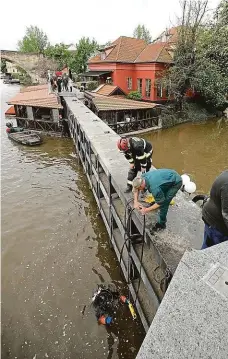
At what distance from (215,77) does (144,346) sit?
27.4 meters

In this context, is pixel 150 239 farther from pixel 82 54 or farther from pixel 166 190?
pixel 82 54

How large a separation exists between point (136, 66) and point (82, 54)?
2158cm

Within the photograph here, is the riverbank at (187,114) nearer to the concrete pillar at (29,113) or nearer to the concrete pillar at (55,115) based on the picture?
the concrete pillar at (55,115)

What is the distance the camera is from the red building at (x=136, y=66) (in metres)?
25.9

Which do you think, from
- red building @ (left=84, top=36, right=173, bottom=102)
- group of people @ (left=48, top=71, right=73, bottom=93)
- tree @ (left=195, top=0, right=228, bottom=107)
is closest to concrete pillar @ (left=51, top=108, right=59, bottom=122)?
group of people @ (left=48, top=71, right=73, bottom=93)

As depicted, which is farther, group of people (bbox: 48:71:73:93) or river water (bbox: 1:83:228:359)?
group of people (bbox: 48:71:73:93)

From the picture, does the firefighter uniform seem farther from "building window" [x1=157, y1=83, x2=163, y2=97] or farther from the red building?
the red building

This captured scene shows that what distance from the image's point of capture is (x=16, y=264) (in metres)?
8.58

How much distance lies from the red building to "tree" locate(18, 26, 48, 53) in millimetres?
52947

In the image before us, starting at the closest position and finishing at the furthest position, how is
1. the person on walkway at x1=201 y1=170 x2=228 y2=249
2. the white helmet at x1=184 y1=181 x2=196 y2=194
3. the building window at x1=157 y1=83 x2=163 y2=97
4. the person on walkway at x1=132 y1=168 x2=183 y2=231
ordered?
1. the person on walkway at x1=201 y1=170 x2=228 y2=249
2. the person on walkway at x1=132 y1=168 x2=183 y2=231
3. the white helmet at x1=184 y1=181 x2=196 y2=194
4. the building window at x1=157 y1=83 x2=163 y2=97

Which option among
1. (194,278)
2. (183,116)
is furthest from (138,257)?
(183,116)

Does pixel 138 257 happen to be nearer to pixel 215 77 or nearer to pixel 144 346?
pixel 144 346

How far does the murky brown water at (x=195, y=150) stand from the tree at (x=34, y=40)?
65636 millimetres

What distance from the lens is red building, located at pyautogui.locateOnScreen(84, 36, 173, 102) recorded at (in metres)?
25.9
